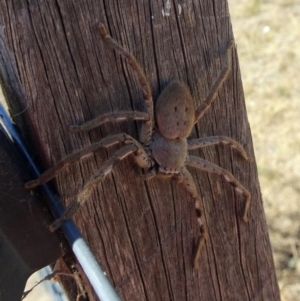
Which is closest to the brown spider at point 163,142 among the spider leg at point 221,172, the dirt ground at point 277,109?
the spider leg at point 221,172

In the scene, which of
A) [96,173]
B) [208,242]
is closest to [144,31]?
[96,173]

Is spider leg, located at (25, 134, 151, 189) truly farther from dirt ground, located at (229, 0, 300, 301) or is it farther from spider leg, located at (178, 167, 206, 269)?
dirt ground, located at (229, 0, 300, 301)

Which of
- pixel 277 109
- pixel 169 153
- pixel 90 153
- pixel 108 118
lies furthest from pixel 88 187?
pixel 277 109

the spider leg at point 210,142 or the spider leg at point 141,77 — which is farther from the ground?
the spider leg at point 141,77

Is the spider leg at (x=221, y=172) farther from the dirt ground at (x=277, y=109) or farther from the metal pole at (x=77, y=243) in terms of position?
the dirt ground at (x=277, y=109)

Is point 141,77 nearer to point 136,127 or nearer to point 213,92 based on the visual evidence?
point 136,127

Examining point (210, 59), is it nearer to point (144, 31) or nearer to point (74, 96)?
point (144, 31)

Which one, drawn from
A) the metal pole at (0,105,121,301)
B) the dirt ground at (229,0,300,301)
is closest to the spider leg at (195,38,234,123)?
the metal pole at (0,105,121,301)
